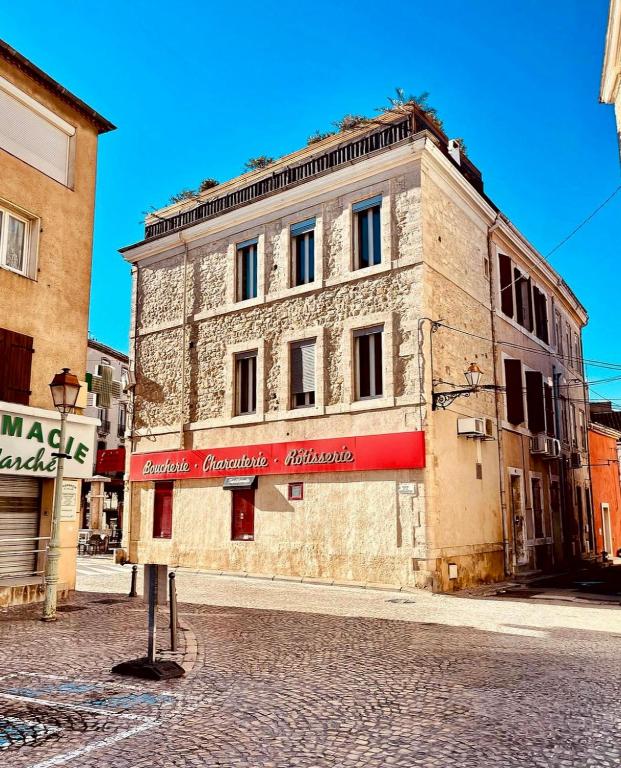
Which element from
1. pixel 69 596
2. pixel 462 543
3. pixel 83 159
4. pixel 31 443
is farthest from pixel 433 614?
pixel 83 159

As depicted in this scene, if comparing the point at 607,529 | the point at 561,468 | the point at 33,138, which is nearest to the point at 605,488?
the point at 607,529

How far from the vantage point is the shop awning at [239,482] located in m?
17.5

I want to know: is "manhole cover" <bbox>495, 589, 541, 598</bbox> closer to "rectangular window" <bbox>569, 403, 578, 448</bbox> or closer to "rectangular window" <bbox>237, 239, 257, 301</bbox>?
"rectangular window" <bbox>237, 239, 257, 301</bbox>

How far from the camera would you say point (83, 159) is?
1305cm

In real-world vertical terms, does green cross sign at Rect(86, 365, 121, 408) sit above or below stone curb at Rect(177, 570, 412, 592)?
above

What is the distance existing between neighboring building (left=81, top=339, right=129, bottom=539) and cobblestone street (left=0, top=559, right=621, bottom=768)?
7392 millimetres

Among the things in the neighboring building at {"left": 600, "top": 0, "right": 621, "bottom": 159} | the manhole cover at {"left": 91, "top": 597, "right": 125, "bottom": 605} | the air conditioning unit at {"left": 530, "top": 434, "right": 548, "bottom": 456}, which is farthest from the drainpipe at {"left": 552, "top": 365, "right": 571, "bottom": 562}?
the manhole cover at {"left": 91, "top": 597, "right": 125, "bottom": 605}

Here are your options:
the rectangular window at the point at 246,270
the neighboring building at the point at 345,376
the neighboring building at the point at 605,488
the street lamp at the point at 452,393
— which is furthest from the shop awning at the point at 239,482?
the neighboring building at the point at 605,488

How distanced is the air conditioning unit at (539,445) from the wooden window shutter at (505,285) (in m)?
3.87

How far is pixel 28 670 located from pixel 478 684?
432cm

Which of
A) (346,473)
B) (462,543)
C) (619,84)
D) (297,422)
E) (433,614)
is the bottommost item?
(433,614)

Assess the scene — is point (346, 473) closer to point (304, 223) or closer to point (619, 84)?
point (304, 223)

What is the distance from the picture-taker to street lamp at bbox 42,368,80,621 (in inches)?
378

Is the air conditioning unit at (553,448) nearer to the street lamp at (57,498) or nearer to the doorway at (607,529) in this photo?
the doorway at (607,529)
